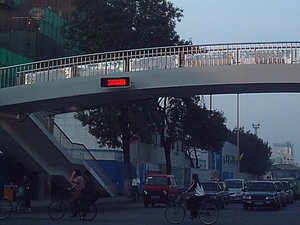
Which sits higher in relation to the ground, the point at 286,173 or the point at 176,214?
the point at 286,173

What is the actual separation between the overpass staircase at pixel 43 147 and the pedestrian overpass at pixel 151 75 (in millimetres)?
1213

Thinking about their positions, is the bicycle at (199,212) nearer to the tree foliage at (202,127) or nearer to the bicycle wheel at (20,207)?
the bicycle wheel at (20,207)

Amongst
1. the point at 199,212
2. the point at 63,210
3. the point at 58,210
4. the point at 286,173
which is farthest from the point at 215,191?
the point at 286,173

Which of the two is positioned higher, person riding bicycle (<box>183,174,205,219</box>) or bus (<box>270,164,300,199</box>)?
bus (<box>270,164,300,199</box>)

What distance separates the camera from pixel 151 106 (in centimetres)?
3922

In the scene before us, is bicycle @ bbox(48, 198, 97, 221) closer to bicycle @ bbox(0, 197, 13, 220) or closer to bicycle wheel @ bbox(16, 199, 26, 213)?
bicycle @ bbox(0, 197, 13, 220)

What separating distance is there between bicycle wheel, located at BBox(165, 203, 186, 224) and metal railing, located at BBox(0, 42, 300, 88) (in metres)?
6.20

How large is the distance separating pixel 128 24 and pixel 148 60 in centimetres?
1262

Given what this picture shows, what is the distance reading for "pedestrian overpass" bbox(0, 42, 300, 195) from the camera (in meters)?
22.7

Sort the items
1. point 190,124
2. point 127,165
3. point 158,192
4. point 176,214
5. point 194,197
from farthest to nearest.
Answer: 1. point 190,124
2. point 127,165
3. point 158,192
4. point 176,214
5. point 194,197

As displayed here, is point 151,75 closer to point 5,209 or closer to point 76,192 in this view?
point 76,192

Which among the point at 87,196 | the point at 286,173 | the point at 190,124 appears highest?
the point at 190,124

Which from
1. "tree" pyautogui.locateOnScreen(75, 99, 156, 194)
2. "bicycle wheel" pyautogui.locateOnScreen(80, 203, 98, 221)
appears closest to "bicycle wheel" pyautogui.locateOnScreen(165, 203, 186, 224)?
"bicycle wheel" pyautogui.locateOnScreen(80, 203, 98, 221)

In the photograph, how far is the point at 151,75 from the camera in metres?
23.6
